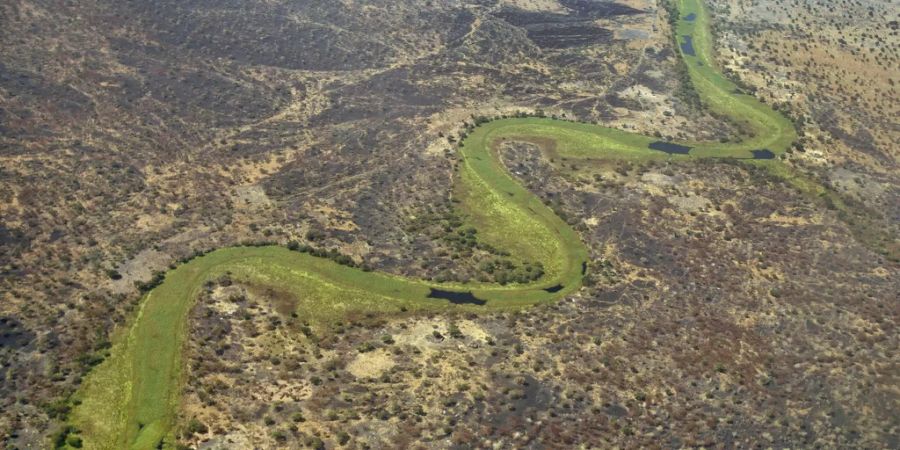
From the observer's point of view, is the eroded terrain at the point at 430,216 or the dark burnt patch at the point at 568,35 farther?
the dark burnt patch at the point at 568,35

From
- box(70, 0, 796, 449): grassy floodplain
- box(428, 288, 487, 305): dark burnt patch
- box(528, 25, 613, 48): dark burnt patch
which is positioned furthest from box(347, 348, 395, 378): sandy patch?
box(528, 25, 613, 48): dark burnt patch

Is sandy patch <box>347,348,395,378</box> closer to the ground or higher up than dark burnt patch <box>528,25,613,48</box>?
closer to the ground

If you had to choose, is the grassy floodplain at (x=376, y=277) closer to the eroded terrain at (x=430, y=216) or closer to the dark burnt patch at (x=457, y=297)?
the dark burnt patch at (x=457, y=297)

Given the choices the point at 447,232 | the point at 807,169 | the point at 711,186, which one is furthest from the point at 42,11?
the point at 807,169

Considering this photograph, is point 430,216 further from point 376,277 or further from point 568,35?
point 568,35

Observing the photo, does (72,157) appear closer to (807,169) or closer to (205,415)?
(205,415)

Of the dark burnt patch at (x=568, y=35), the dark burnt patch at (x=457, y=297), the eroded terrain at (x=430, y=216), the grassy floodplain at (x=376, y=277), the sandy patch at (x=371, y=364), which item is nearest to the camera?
the grassy floodplain at (x=376, y=277)

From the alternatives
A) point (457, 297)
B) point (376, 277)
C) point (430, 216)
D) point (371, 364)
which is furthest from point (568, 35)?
point (371, 364)

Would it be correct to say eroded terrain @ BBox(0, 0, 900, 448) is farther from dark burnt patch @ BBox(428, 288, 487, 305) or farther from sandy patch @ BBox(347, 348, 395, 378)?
dark burnt patch @ BBox(428, 288, 487, 305)

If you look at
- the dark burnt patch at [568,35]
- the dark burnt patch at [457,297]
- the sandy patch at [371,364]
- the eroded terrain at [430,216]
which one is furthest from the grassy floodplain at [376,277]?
the dark burnt patch at [568,35]
